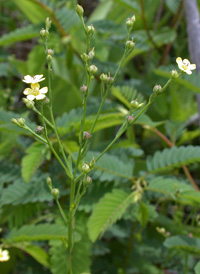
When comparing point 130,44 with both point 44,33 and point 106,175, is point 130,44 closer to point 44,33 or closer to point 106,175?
point 44,33

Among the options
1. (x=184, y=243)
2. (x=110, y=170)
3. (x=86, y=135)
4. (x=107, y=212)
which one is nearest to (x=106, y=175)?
(x=110, y=170)

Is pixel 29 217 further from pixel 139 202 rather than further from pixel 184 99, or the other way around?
pixel 184 99

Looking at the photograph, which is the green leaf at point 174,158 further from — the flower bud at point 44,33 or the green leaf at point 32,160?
the flower bud at point 44,33

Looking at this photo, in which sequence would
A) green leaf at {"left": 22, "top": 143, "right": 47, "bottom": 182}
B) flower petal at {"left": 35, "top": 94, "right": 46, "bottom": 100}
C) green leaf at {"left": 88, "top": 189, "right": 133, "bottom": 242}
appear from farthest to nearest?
1. green leaf at {"left": 22, "top": 143, "right": 47, "bottom": 182}
2. green leaf at {"left": 88, "top": 189, "right": 133, "bottom": 242}
3. flower petal at {"left": 35, "top": 94, "right": 46, "bottom": 100}

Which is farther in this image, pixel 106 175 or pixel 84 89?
pixel 106 175

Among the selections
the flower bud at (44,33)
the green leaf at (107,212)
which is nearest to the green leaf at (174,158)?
the green leaf at (107,212)

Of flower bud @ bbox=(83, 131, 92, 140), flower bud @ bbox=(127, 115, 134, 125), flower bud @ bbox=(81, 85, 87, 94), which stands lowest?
flower bud @ bbox=(83, 131, 92, 140)


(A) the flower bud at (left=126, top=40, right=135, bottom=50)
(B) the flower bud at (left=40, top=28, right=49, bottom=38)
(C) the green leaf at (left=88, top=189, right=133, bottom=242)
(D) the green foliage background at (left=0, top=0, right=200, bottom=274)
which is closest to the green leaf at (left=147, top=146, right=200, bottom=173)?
(D) the green foliage background at (left=0, top=0, right=200, bottom=274)

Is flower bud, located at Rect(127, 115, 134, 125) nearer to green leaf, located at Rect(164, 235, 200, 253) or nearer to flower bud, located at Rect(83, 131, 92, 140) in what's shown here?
flower bud, located at Rect(83, 131, 92, 140)
